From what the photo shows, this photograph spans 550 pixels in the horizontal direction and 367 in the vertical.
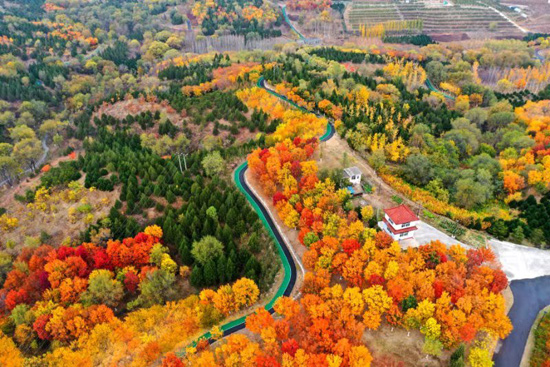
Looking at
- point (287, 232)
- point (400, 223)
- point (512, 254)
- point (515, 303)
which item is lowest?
point (515, 303)

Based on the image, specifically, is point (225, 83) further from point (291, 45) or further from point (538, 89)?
point (538, 89)

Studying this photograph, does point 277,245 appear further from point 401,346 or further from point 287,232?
point 401,346

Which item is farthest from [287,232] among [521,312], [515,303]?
[521,312]

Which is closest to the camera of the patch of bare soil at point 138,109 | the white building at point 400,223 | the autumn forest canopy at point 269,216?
the autumn forest canopy at point 269,216

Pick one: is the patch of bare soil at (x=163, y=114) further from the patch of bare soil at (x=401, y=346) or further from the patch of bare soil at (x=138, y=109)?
the patch of bare soil at (x=401, y=346)

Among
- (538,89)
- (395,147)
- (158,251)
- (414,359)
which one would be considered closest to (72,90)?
(158,251)

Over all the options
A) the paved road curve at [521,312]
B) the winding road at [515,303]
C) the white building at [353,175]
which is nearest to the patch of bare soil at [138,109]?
the winding road at [515,303]

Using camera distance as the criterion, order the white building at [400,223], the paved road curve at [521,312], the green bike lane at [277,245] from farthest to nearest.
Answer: the white building at [400,223] < the green bike lane at [277,245] < the paved road curve at [521,312]
